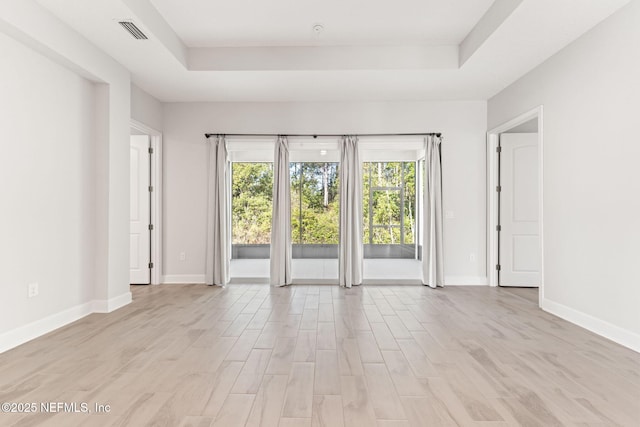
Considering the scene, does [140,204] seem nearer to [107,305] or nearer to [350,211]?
[107,305]

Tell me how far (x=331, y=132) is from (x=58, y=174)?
3564 mm

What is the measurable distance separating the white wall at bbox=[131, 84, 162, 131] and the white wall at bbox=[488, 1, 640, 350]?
5178mm

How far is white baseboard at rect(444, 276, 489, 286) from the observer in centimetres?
535

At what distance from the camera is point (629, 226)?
2.89 meters

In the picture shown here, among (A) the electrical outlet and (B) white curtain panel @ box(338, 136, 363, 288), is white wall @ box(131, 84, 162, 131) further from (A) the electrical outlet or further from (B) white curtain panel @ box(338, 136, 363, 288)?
(B) white curtain panel @ box(338, 136, 363, 288)

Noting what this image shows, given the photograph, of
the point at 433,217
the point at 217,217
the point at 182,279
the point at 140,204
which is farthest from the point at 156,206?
the point at 433,217

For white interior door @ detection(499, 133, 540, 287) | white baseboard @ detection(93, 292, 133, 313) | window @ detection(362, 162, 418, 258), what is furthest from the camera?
window @ detection(362, 162, 418, 258)

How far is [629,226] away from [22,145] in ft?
17.2

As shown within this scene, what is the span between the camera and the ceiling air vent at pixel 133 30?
3177 millimetres

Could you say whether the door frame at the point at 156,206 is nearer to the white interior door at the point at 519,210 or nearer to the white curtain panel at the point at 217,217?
the white curtain panel at the point at 217,217

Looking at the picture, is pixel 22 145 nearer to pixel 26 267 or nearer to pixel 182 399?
pixel 26 267

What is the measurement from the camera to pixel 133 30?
3.29 m

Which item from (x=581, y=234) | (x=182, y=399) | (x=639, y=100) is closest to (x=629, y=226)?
(x=581, y=234)

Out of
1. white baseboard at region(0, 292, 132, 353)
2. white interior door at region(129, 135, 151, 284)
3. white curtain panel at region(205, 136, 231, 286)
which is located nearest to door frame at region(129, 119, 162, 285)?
white interior door at region(129, 135, 151, 284)
